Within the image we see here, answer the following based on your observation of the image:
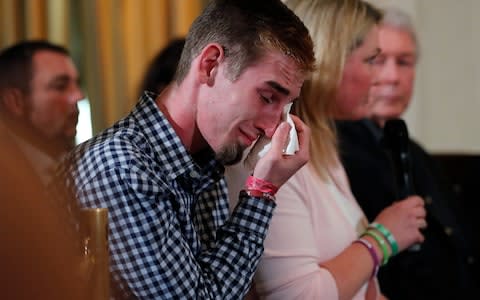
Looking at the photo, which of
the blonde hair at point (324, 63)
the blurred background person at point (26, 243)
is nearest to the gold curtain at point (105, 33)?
the blonde hair at point (324, 63)

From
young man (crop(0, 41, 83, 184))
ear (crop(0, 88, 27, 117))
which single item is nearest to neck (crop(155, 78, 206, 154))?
ear (crop(0, 88, 27, 117))

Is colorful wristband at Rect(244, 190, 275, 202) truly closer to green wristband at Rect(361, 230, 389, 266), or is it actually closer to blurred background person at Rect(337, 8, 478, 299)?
green wristband at Rect(361, 230, 389, 266)

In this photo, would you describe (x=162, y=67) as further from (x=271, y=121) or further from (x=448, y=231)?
(x=271, y=121)

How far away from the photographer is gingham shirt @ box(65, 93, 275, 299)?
3.02 ft

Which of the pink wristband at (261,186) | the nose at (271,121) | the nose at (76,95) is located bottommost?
the nose at (76,95)

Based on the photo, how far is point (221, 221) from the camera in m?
1.12

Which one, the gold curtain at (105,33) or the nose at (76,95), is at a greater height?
A: the gold curtain at (105,33)

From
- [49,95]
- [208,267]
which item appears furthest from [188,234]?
[49,95]

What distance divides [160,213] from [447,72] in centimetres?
230

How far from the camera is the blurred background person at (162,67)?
2297mm

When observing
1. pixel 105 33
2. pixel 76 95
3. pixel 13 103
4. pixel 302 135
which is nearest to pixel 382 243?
pixel 302 135

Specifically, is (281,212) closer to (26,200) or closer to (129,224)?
(129,224)

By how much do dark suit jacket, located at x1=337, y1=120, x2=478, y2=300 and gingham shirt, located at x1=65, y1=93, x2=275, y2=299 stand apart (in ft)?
1.87

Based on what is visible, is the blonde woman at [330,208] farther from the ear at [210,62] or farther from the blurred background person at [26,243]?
the blurred background person at [26,243]
